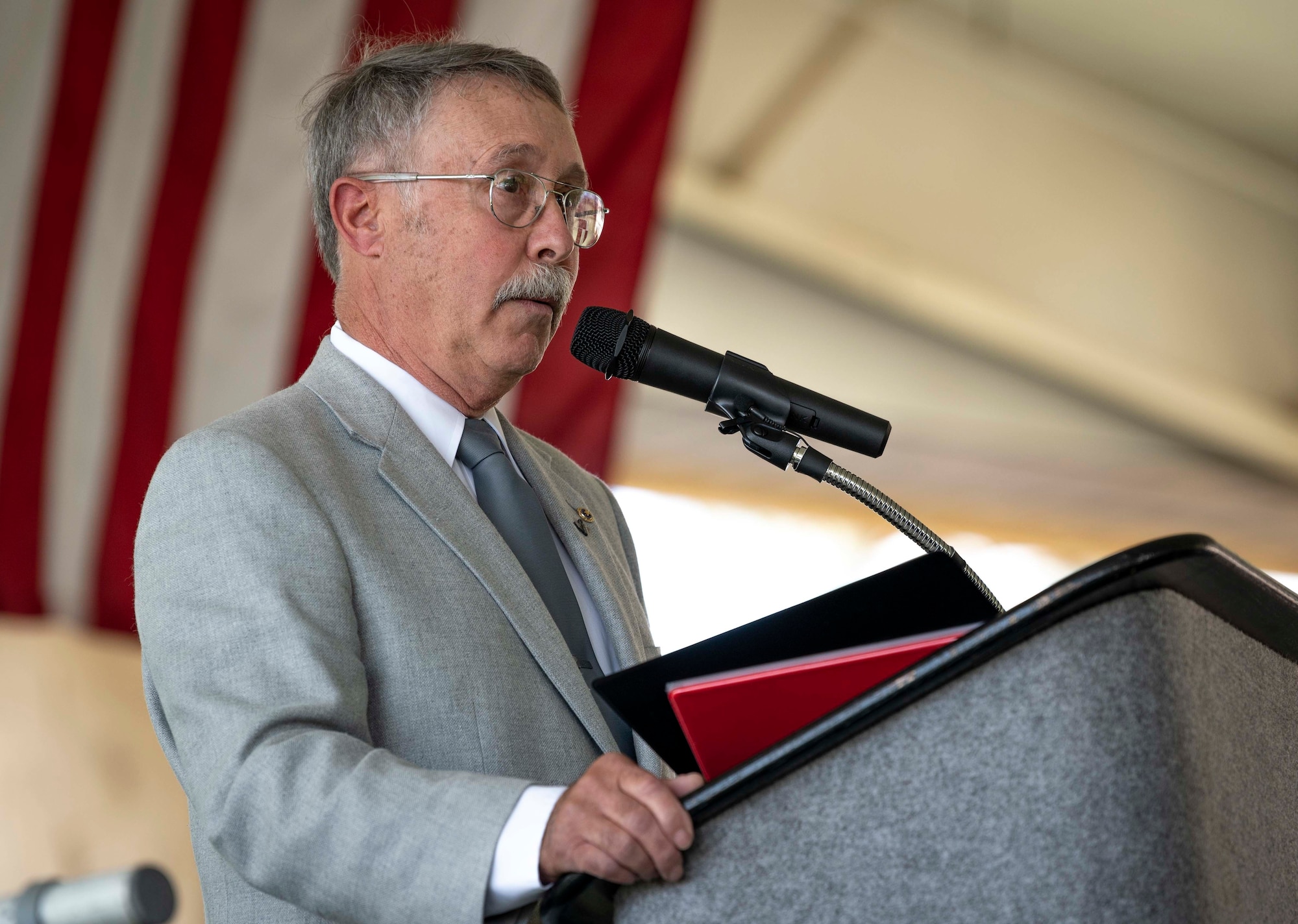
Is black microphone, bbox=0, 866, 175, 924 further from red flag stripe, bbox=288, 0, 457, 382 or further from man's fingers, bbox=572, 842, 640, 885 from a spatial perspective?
red flag stripe, bbox=288, 0, 457, 382

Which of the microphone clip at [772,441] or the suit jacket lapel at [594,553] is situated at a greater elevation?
the microphone clip at [772,441]

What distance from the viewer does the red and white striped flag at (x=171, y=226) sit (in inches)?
109

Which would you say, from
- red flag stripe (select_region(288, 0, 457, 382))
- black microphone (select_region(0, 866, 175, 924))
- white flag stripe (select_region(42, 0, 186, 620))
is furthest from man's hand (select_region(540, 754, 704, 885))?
white flag stripe (select_region(42, 0, 186, 620))

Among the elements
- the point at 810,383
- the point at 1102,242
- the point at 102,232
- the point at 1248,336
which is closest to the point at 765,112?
the point at 810,383

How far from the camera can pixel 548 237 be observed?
1.37m

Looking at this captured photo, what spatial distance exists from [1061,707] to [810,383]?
4.54 metres

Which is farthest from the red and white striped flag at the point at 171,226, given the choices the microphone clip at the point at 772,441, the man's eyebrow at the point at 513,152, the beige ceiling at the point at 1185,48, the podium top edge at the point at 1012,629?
the beige ceiling at the point at 1185,48

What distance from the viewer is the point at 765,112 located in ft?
16.2

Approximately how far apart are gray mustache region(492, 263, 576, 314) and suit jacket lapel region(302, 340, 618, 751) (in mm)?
176

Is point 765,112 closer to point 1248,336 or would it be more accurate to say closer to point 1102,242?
point 1102,242

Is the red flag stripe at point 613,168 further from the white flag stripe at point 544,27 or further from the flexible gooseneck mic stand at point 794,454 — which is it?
the flexible gooseneck mic stand at point 794,454

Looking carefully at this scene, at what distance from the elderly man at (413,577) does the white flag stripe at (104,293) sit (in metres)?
1.39

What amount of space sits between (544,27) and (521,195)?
1.51 meters

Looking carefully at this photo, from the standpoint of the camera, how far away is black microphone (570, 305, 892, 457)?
1070mm
